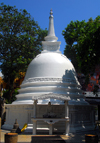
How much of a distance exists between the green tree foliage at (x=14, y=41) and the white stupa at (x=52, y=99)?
490cm

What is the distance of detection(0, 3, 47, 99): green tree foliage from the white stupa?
16.1 ft

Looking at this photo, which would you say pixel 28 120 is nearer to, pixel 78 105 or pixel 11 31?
pixel 78 105

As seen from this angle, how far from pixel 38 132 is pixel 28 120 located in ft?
5.03

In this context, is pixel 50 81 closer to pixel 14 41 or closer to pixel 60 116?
pixel 60 116

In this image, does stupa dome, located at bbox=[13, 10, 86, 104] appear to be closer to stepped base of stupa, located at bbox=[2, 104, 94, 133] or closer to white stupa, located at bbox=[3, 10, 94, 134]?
white stupa, located at bbox=[3, 10, 94, 134]

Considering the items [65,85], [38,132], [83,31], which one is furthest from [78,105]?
[83,31]

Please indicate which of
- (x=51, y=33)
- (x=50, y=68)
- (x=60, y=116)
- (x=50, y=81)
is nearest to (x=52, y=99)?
(x=60, y=116)

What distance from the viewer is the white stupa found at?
14.8m

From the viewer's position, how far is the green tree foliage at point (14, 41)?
24.5m

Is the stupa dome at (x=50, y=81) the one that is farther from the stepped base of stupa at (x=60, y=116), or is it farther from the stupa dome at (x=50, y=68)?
the stepped base of stupa at (x=60, y=116)

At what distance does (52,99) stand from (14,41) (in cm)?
1146

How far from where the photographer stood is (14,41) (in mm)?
24703

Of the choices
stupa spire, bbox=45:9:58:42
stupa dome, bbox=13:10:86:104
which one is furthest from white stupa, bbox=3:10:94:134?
stupa spire, bbox=45:9:58:42

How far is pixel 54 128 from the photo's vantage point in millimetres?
15500
